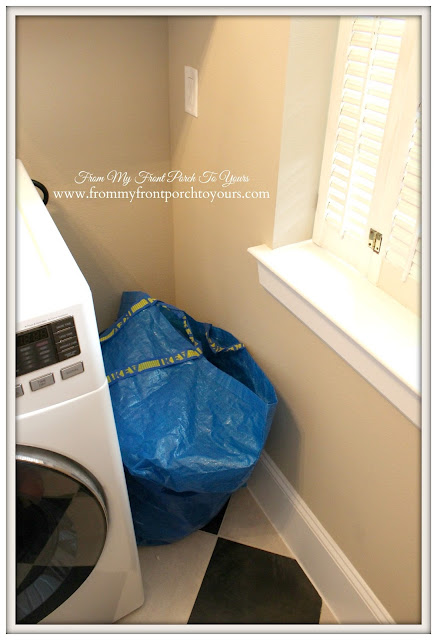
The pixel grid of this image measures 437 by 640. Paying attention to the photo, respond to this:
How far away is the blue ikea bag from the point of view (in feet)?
3.30

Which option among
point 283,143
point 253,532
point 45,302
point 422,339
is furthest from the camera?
point 253,532

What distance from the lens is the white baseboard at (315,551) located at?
1.06 meters

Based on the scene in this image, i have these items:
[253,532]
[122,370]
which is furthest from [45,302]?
[253,532]

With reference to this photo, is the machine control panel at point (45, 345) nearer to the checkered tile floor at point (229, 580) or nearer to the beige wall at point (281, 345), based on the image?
the beige wall at point (281, 345)

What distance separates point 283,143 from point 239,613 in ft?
3.28

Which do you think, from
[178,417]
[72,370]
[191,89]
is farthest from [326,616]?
[191,89]

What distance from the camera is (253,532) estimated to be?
1.30 meters

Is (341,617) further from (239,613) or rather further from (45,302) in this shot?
(45,302)

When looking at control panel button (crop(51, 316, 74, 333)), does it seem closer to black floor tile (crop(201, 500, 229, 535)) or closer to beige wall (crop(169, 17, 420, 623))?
beige wall (crop(169, 17, 420, 623))

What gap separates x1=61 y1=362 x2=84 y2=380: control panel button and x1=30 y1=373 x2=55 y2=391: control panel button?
0.02 metres

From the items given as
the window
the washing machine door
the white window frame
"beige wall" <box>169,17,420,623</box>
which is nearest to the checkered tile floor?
"beige wall" <box>169,17,420,623</box>

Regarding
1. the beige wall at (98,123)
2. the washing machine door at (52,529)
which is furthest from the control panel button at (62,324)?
the beige wall at (98,123)

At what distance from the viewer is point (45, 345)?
0.67 meters

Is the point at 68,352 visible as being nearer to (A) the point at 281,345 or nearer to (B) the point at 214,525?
(A) the point at 281,345
